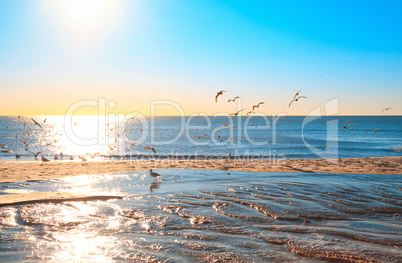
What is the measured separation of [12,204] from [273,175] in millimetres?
12005

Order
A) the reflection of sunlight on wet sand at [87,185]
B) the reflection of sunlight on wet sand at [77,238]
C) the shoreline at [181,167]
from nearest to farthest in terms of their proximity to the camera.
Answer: the reflection of sunlight on wet sand at [77,238] < the reflection of sunlight on wet sand at [87,185] < the shoreline at [181,167]

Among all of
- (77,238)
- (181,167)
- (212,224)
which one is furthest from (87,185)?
(212,224)

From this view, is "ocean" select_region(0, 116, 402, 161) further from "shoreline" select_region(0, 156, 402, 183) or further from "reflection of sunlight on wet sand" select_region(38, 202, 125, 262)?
"reflection of sunlight on wet sand" select_region(38, 202, 125, 262)

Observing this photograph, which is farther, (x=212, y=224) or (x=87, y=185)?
(x=87, y=185)

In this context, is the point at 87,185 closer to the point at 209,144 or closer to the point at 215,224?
the point at 215,224

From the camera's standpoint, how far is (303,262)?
19.1 ft

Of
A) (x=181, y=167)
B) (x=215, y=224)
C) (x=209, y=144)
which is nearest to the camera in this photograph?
(x=215, y=224)

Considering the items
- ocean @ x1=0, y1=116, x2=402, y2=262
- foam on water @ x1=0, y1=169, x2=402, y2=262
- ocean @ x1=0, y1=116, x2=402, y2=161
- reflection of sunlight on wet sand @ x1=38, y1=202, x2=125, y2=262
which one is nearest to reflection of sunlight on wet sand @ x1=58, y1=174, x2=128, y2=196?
ocean @ x1=0, y1=116, x2=402, y2=262

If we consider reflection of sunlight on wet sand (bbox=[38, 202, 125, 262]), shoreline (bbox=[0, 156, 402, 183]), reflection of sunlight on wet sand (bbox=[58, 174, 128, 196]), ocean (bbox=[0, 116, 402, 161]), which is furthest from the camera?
ocean (bbox=[0, 116, 402, 161])

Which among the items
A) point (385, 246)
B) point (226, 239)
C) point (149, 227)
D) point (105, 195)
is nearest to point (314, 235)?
point (385, 246)

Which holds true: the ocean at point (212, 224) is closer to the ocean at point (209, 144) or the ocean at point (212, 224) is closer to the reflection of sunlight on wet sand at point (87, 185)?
the reflection of sunlight on wet sand at point (87, 185)

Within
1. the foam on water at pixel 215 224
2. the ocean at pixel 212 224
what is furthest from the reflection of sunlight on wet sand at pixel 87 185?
the foam on water at pixel 215 224

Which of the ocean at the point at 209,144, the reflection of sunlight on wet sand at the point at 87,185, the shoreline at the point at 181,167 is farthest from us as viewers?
the ocean at the point at 209,144

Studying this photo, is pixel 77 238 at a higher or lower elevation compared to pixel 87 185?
lower
